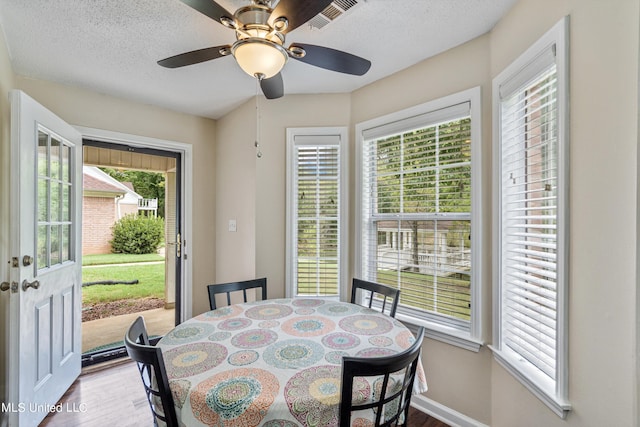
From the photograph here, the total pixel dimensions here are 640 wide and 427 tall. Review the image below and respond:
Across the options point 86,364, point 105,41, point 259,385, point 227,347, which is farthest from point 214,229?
point 259,385

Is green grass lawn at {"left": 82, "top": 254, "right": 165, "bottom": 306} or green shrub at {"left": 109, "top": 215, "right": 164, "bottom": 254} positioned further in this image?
green shrub at {"left": 109, "top": 215, "right": 164, "bottom": 254}

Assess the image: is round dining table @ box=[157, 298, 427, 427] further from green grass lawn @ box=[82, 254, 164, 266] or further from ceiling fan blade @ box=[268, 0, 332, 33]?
green grass lawn @ box=[82, 254, 164, 266]

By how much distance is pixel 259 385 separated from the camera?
3.34 ft

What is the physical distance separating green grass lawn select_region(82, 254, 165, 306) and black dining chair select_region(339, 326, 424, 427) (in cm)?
482

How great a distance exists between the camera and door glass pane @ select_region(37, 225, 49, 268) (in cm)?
186

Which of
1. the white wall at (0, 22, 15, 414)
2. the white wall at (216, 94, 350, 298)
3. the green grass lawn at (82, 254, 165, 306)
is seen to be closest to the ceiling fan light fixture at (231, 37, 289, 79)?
the white wall at (216, 94, 350, 298)

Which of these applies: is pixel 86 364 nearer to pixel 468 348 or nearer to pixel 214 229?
pixel 214 229

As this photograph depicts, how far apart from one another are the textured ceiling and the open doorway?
2.44ft

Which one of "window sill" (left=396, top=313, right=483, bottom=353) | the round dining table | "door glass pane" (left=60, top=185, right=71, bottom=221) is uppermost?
"door glass pane" (left=60, top=185, right=71, bottom=221)

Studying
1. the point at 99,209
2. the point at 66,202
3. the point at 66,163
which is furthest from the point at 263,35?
the point at 99,209

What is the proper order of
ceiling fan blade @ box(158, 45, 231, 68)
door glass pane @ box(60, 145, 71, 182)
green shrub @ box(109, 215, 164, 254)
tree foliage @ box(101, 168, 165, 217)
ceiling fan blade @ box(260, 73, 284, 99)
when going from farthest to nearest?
tree foliage @ box(101, 168, 165, 217), green shrub @ box(109, 215, 164, 254), door glass pane @ box(60, 145, 71, 182), ceiling fan blade @ box(260, 73, 284, 99), ceiling fan blade @ box(158, 45, 231, 68)

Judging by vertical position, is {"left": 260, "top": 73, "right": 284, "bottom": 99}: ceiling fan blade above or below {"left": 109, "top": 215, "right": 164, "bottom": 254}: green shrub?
above

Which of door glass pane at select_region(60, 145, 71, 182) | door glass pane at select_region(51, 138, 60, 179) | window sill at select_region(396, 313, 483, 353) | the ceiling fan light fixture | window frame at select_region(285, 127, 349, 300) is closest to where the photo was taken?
the ceiling fan light fixture

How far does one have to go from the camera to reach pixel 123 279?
17.5 feet
